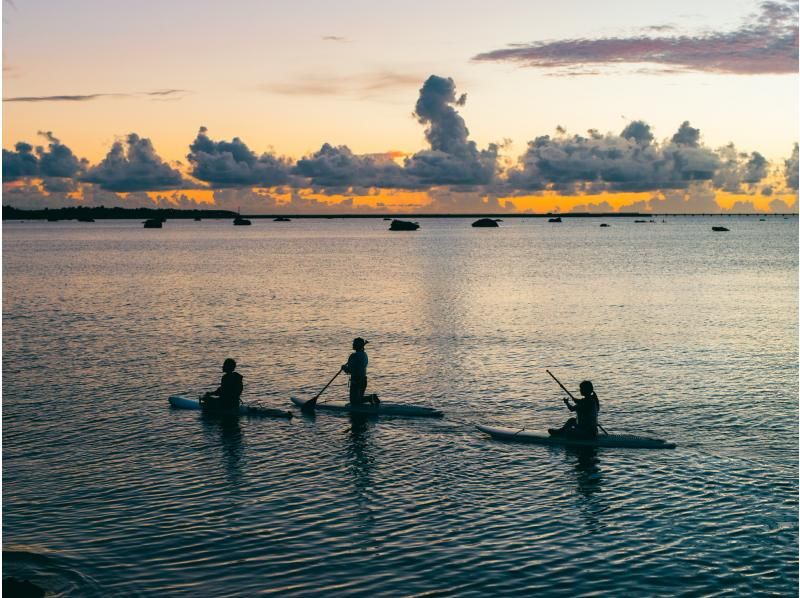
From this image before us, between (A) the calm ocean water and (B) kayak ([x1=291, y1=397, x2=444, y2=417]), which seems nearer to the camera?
(A) the calm ocean water

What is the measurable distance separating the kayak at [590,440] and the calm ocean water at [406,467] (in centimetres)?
51

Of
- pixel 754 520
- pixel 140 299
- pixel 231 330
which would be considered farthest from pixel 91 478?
pixel 140 299

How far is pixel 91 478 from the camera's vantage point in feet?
77.4

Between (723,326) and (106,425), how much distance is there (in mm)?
43359

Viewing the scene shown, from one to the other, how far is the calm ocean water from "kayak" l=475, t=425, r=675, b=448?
506 mm

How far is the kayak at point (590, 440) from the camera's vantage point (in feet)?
86.6

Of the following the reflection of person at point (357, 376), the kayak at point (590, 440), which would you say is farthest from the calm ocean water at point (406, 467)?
the reflection of person at point (357, 376)

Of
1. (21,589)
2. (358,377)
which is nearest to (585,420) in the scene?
(358,377)

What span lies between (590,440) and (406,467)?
249 inches

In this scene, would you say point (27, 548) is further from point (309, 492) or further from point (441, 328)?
point (441, 328)

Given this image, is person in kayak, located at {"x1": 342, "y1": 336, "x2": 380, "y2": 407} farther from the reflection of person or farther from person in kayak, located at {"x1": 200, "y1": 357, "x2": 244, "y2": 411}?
person in kayak, located at {"x1": 200, "y1": 357, "x2": 244, "y2": 411}

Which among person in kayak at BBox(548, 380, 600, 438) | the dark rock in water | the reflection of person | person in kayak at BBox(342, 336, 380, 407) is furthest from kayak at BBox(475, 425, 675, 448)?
the dark rock in water

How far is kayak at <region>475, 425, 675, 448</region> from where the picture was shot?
1039 inches

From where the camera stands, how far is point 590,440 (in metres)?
26.7
